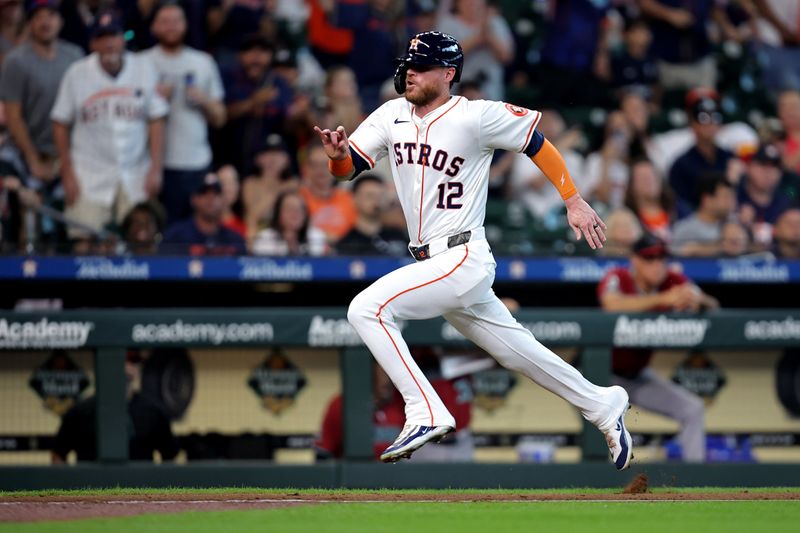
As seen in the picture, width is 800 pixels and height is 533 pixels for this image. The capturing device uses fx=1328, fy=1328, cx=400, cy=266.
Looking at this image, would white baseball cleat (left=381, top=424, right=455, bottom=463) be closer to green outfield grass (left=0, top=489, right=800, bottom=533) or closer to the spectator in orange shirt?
green outfield grass (left=0, top=489, right=800, bottom=533)

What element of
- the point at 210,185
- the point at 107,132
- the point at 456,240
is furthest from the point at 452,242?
the point at 107,132

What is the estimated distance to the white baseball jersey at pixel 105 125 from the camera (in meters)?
9.62

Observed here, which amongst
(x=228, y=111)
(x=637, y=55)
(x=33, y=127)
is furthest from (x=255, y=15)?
(x=637, y=55)

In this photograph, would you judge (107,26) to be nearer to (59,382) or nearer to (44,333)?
(44,333)

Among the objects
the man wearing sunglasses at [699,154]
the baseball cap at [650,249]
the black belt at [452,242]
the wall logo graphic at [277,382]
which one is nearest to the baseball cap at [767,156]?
the man wearing sunglasses at [699,154]

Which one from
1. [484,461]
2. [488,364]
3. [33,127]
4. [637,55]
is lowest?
[484,461]

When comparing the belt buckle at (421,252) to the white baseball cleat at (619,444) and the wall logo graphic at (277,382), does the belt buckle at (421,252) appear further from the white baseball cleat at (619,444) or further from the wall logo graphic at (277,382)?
the wall logo graphic at (277,382)

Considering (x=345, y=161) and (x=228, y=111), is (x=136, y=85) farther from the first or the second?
(x=345, y=161)

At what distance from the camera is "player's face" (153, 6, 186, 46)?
10047 mm

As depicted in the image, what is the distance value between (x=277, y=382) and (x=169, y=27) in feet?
10.5

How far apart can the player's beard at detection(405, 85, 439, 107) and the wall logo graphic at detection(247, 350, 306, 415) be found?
9.49 ft

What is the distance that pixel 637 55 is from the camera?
39.3 feet

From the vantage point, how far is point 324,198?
33.2ft

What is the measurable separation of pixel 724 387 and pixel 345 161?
13.3 ft
